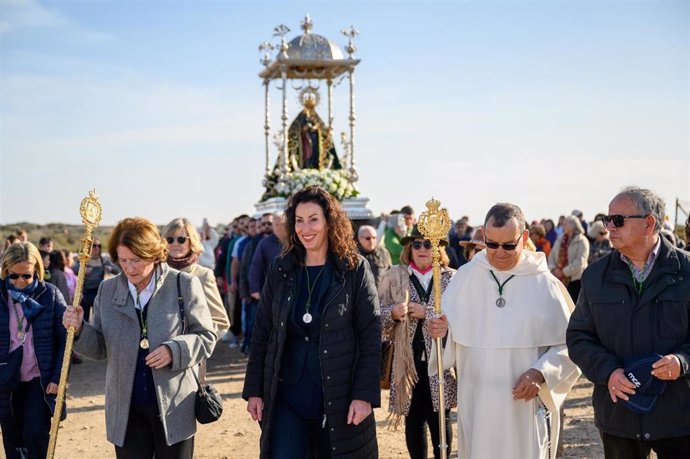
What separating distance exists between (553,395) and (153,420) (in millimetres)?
2311

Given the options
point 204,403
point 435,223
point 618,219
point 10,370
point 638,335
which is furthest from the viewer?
point 10,370

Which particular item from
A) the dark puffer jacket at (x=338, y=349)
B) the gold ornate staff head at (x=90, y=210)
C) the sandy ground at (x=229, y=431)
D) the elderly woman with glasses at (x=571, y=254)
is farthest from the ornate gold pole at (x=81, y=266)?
the elderly woman with glasses at (x=571, y=254)

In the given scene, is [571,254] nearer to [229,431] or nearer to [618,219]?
[229,431]

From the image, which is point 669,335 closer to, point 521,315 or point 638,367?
point 638,367

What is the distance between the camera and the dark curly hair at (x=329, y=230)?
15.8 ft

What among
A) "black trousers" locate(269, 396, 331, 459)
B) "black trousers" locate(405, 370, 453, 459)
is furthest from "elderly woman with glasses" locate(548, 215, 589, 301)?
"black trousers" locate(269, 396, 331, 459)

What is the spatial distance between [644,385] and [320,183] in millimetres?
13511

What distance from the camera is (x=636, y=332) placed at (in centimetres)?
427

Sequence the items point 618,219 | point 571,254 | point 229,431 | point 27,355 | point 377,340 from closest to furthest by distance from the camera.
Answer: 1. point 618,219
2. point 377,340
3. point 27,355
4. point 229,431
5. point 571,254

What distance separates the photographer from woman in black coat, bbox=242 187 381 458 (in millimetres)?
4578

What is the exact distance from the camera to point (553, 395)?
4746 mm

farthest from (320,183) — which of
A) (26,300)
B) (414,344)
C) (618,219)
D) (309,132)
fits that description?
(618,219)

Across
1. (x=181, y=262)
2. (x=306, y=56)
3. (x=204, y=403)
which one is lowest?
(x=204, y=403)

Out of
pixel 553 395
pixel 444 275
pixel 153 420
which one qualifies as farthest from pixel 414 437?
pixel 153 420
